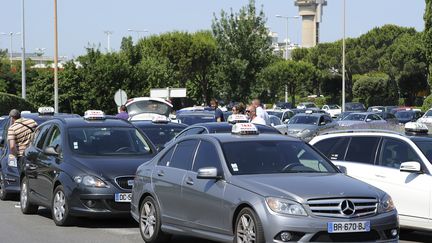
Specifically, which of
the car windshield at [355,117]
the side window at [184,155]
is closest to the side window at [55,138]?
the side window at [184,155]

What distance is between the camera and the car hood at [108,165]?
11.6 m

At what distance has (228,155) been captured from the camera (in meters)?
9.16

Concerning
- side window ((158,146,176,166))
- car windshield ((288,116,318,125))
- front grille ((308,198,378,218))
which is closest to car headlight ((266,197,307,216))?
front grille ((308,198,378,218))

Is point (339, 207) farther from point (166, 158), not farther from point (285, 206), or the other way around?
point (166, 158)

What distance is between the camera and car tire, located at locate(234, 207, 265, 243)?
8.08m

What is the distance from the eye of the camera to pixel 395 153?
10758mm

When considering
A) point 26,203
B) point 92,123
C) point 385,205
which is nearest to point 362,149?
point 385,205

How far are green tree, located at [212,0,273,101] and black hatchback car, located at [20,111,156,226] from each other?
30.3 m

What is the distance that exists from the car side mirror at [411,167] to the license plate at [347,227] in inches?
82.5

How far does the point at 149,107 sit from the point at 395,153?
20997 millimetres

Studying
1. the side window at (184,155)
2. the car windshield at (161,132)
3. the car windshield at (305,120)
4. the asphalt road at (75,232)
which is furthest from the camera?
the car windshield at (305,120)

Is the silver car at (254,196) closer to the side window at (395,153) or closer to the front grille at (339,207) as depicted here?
the front grille at (339,207)

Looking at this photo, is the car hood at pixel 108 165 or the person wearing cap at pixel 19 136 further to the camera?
the person wearing cap at pixel 19 136

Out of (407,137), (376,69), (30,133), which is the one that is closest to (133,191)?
(407,137)
